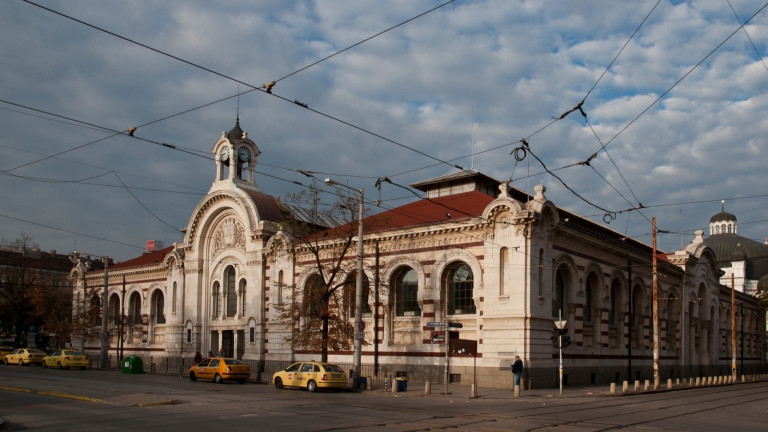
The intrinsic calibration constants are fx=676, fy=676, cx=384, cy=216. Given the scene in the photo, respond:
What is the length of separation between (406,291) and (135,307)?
101 feet

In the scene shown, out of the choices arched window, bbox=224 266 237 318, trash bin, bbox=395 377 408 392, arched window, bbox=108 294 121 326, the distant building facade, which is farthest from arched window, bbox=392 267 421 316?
the distant building facade

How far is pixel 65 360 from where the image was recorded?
46.3 metres

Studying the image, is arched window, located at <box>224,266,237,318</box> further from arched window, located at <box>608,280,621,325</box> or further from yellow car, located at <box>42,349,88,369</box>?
arched window, located at <box>608,280,621,325</box>

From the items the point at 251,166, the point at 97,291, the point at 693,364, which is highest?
the point at 251,166

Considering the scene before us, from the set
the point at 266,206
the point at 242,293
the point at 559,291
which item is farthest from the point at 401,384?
the point at 266,206

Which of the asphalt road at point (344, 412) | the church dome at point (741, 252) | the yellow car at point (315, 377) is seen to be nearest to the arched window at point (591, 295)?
the asphalt road at point (344, 412)

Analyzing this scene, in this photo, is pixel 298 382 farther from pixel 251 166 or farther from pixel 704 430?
pixel 251 166

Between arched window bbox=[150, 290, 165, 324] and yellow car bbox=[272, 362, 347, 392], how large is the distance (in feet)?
92.3

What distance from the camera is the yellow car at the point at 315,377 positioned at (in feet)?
98.5

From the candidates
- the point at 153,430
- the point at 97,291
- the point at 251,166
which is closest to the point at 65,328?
the point at 97,291

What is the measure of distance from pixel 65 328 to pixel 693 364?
2054 inches

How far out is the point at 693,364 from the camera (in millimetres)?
53406

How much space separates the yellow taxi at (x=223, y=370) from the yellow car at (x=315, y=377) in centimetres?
487

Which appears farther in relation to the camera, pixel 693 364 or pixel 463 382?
pixel 693 364
